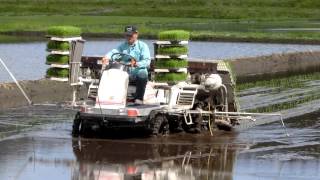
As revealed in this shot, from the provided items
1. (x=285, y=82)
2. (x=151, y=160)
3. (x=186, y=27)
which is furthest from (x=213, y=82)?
(x=186, y=27)

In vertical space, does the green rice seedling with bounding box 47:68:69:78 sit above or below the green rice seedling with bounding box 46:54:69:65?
below

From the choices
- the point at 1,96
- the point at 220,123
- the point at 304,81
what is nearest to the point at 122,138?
the point at 220,123

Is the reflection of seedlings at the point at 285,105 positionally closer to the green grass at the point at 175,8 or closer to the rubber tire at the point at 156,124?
the rubber tire at the point at 156,124

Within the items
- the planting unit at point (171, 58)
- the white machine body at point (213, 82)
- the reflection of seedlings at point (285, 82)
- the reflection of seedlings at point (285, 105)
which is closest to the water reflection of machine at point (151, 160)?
the planting unit at point (171, 58)

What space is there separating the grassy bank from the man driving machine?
2899 cm

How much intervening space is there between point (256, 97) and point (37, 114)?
20.8 feet

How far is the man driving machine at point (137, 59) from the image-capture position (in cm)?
1517

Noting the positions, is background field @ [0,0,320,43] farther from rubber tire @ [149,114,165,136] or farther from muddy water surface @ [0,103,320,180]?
rubber tire @ [149,114,165,136]

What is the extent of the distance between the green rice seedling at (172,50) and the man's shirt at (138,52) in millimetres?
273

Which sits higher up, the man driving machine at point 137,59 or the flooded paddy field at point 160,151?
the man driving machine at point 137,59

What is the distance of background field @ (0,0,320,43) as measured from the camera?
162ft

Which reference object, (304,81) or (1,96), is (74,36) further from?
(304,81)

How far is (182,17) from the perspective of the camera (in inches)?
2653

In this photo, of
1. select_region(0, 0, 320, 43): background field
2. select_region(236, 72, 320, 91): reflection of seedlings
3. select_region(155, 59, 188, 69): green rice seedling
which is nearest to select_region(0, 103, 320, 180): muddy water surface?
select_region(155, 59, 188, 69): green rice seedling
